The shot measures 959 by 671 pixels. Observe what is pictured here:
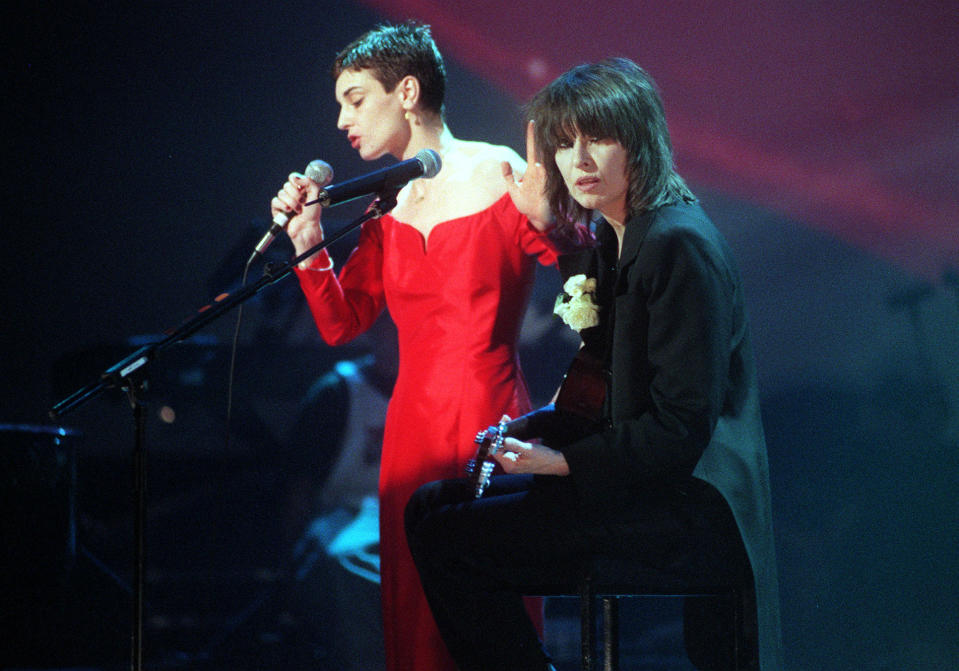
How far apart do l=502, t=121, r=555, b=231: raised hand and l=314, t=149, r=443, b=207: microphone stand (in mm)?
237

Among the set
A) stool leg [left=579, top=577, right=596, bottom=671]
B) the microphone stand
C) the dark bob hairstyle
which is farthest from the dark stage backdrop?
stool leg [left=579, top=577, right=596, bottom=671]

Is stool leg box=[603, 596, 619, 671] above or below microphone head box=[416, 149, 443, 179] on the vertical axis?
below

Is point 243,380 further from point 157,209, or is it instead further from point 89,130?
point 89,130

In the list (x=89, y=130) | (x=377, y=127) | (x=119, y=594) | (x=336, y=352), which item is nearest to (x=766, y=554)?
(x=377, y=127)

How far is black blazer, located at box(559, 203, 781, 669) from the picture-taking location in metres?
1.64

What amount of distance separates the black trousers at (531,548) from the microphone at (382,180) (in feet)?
2.22

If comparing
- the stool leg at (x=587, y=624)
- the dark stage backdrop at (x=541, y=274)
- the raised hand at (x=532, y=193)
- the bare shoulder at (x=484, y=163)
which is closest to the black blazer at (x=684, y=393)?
the stool leg at (x=587, y=624)

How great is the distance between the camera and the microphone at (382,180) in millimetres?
2004

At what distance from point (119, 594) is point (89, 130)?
1.67 m

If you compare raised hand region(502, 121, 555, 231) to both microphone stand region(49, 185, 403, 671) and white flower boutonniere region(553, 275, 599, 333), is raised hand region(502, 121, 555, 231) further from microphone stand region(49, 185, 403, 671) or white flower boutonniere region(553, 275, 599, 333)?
microphone stand region(49, 185, 403, 671)

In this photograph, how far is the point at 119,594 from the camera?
134 inches

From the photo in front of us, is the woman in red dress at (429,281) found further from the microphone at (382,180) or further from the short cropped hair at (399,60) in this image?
the microphone at (382,180)

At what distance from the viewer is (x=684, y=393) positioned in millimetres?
1637

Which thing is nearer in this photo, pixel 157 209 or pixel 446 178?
pixel 446 178
